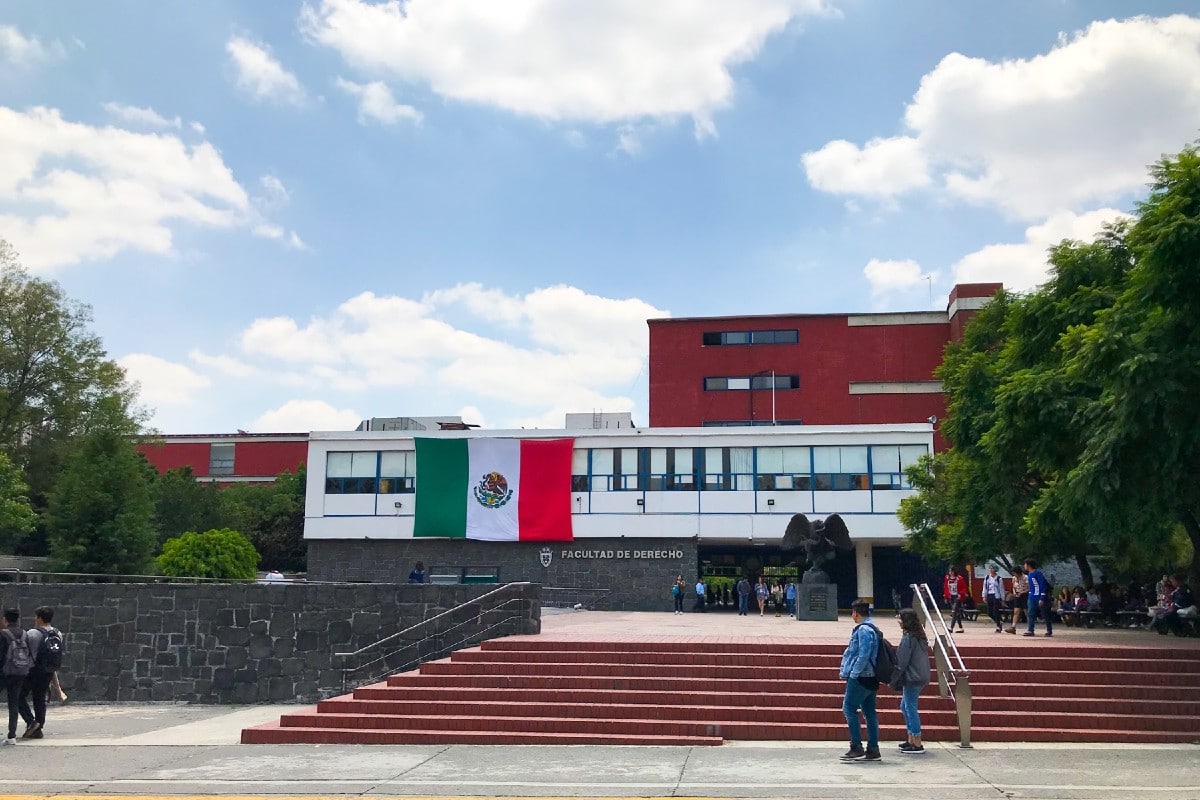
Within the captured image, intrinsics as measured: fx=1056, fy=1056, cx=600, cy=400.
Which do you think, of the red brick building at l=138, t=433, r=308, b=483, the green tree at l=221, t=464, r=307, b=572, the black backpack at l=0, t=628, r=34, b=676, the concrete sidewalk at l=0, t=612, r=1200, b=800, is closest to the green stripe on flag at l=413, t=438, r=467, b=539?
the green tree at l=221, t=464, r=307, b=572

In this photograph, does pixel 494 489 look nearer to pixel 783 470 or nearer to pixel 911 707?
pixel 783 470

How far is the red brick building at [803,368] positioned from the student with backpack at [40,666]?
36.1m

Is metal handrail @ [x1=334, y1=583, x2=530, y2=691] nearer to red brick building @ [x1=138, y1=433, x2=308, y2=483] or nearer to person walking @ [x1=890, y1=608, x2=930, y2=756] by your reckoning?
person walking @ [x1=890, y1=608, x2=930, y2=756]

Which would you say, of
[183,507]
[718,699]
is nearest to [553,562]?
[183,507]

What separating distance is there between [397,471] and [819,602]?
64.5ft

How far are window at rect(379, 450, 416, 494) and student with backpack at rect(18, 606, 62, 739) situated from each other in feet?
85.9

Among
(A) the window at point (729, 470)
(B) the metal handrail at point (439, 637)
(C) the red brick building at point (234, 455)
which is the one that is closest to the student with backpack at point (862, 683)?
(B) the metal handrail at point (439, 637)

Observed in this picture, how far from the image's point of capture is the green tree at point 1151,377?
14125 millimetres

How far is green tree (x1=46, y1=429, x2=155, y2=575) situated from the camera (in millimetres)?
38219

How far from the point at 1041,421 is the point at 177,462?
6472 cm

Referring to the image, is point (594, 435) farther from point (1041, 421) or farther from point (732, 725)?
point (732, 725)

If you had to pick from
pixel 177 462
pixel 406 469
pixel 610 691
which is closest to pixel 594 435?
pixel 406 469

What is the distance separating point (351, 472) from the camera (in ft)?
132

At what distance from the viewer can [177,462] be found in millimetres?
71500
